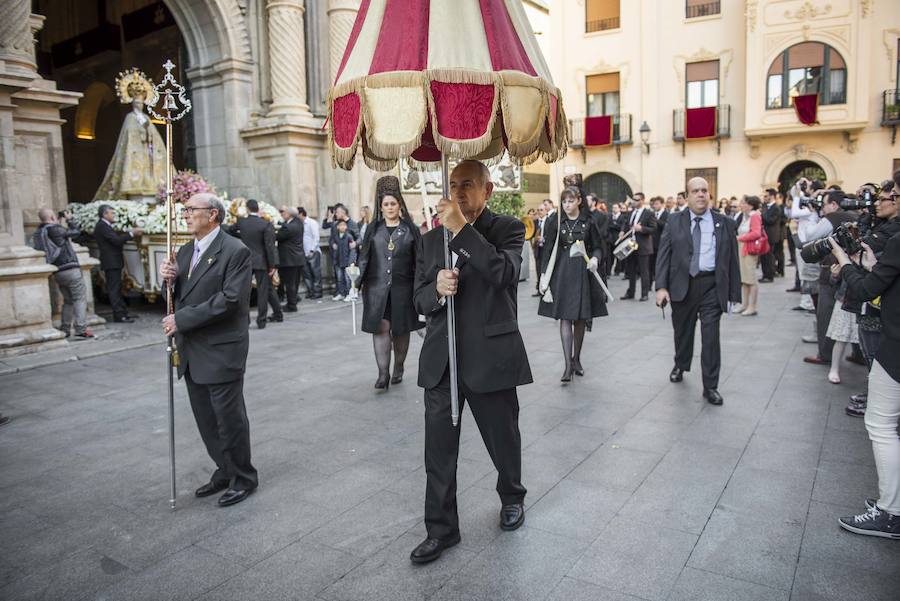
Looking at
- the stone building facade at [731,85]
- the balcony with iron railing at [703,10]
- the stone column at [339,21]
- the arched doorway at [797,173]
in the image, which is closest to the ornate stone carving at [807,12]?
the stone building facade at [731,85]

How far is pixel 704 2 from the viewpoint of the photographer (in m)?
26.8

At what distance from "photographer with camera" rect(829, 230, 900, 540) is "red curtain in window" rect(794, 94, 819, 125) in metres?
24.2

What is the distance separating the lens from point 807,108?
24438 mm

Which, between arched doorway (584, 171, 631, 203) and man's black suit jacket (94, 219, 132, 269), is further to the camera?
arched doorway (584, 171, 631, 203)

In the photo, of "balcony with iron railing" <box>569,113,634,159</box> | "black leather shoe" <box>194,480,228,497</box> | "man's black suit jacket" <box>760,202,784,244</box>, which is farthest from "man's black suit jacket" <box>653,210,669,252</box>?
"balcony with iron railing" <box>569,113,634,159</box>

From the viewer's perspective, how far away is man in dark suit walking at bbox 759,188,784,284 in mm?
14844

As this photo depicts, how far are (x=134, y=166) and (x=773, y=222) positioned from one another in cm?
1332

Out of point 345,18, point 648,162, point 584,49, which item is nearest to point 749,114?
point 648,162

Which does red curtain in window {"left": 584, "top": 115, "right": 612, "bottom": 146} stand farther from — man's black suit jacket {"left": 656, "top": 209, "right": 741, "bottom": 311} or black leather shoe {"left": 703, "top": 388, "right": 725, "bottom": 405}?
black leather shoe {"left": 703, "top": 388, "right": 725, "bottom": 405}

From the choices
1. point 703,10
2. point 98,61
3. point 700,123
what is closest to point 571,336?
point 98,61

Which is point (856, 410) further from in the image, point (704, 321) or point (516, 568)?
point (516, 568)

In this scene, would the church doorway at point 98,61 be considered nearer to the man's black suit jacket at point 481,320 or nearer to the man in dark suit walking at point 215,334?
the man in dark suit walking at point 215,334

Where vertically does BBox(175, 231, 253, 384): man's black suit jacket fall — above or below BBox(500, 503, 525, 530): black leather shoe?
above

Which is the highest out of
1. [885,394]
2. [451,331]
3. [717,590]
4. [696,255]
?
[696,255]
